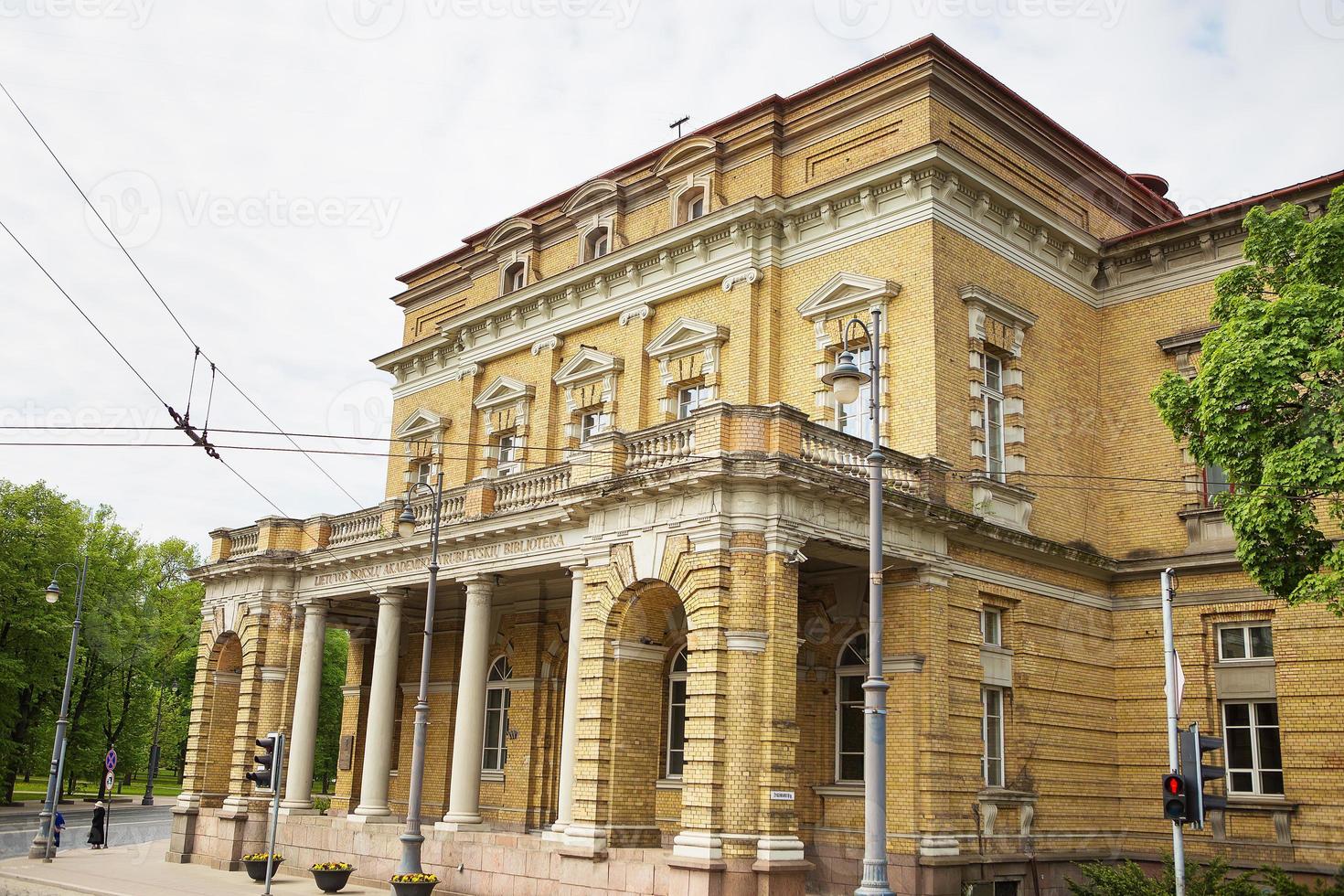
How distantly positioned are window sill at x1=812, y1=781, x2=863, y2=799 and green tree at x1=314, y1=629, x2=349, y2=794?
177 ft

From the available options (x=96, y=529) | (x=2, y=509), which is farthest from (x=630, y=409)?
(x=96, y=529)

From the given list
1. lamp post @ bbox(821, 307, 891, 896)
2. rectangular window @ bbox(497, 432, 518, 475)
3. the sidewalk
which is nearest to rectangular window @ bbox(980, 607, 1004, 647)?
lamp post @ bbox(821, 307, 891, 896)

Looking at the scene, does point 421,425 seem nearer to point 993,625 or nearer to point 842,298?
point 842,298

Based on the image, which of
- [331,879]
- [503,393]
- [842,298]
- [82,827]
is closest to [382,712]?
[331,879]

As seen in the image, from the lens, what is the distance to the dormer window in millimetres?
31953

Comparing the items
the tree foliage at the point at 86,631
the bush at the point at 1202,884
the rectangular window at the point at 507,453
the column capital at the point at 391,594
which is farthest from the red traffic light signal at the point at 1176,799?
the tree foliage at the point at 86,631

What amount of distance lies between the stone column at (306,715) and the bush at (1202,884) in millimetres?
18195

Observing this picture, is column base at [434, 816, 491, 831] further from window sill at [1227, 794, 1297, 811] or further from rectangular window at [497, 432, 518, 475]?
window sill at [1227, 794, 1297, 811]

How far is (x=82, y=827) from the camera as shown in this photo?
148ft

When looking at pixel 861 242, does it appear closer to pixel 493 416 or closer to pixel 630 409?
pixel 630 409

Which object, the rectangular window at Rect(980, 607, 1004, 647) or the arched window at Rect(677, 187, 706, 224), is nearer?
→ the rectangular window at Rect(980, 607, 1004, 647)

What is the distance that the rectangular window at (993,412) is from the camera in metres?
23.4

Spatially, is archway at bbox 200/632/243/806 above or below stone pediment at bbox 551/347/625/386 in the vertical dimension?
below

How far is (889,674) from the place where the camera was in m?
20.6
